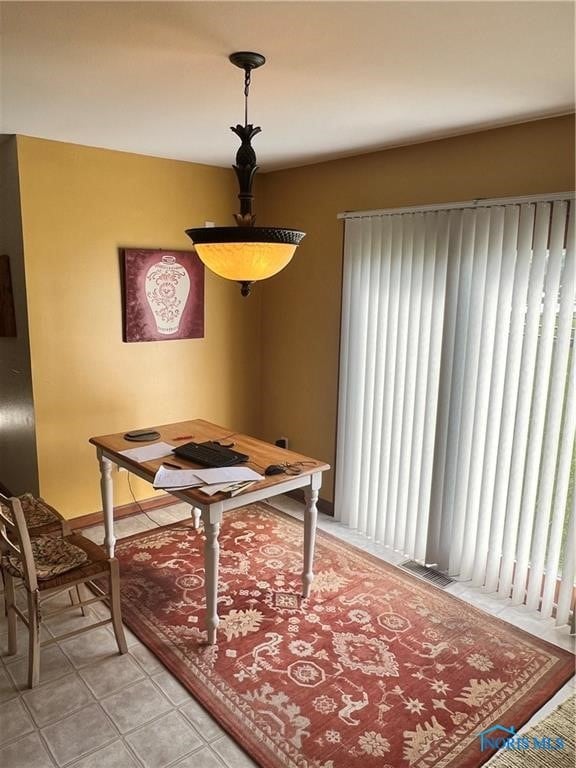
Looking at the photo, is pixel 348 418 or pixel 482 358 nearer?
pixel 482 358

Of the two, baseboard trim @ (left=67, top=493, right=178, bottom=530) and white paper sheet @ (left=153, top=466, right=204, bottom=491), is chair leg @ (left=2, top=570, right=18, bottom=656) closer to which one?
white paper sheet @ (left=153, top=466, right=204, bottom=491)

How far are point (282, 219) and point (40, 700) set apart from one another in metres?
3.40

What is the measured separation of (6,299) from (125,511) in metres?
1.67

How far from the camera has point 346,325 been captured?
374cm

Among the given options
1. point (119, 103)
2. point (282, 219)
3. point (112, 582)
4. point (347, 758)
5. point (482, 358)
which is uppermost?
point (119, 103)

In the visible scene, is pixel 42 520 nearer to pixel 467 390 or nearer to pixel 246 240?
pixel 246 240

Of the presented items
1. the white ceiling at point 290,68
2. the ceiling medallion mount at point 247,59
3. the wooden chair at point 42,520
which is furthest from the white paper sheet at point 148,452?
the ceiling medallion mount at point 247,59

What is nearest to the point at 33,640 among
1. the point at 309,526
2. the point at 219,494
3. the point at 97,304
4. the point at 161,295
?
the point at 219,494

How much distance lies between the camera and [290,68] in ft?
6.74

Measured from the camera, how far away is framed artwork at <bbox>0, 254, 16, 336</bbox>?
3.58 m

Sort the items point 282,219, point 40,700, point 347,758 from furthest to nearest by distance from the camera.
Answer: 1. point 282,219
2. point 40,700
3. point 347,758

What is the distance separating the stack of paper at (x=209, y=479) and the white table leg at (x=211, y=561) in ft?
0.32

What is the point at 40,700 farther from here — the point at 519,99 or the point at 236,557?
the point at 519,99

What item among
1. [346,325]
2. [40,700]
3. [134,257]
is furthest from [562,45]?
[40,700]
